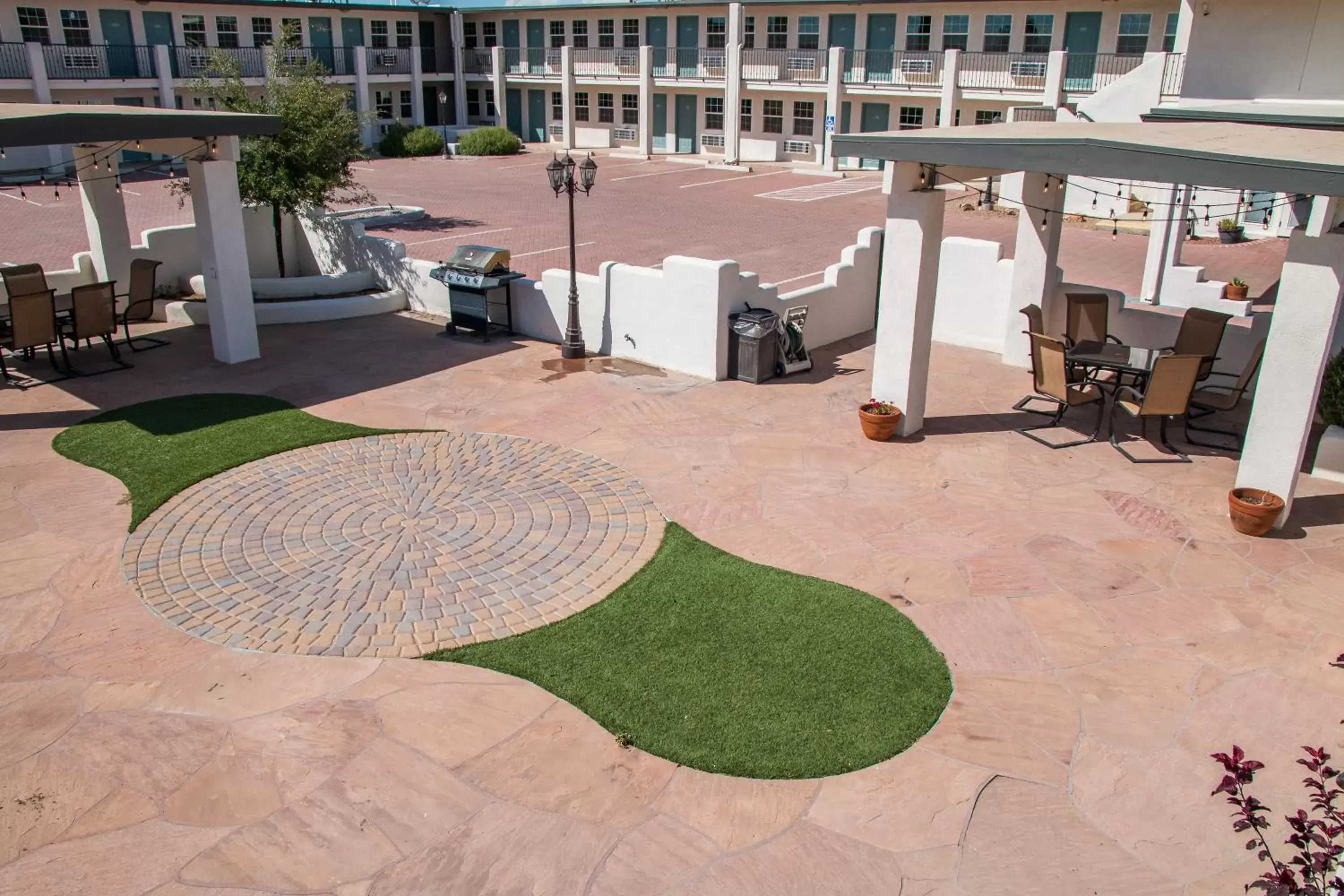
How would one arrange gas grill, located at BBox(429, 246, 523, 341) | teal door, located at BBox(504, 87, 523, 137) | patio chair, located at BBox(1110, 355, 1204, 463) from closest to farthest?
1. patio chair, located at BBox(1110, 355, 1204, 463)
2. gas grill, located at BBox(429, 246, 523, 341)
3. teal door, located at BBox(504, 87, 523, 137)

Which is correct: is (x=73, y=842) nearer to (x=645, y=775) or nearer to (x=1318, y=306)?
(x=645, y=775)

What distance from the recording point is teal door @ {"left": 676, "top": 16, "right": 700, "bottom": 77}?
4112cm

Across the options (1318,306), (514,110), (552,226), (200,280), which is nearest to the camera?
(1318,306)

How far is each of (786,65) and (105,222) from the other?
28.5m

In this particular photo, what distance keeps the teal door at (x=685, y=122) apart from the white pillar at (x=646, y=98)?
151cm

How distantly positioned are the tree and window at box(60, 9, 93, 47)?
76.7ft

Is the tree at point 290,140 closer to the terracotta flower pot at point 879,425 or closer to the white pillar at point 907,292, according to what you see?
the white pillar at point 907,292

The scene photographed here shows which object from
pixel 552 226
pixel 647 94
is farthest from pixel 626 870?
pixel 647 94

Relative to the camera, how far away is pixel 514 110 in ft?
159

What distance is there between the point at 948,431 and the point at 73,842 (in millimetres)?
8957

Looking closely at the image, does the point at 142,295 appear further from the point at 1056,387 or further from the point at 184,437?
the point at 1056,387

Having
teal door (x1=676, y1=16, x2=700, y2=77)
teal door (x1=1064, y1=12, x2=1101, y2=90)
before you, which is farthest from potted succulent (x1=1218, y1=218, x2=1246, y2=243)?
teal door (x1=676, y1=16, x2=700, y2=77)

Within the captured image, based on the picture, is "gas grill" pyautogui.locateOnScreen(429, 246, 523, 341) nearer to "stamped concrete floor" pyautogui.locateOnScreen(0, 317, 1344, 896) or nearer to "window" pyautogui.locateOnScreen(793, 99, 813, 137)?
"stamped concrete floor" pyautogui.locateOnScreen(0, 317, 1344, 896)

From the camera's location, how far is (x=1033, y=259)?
1342cm
